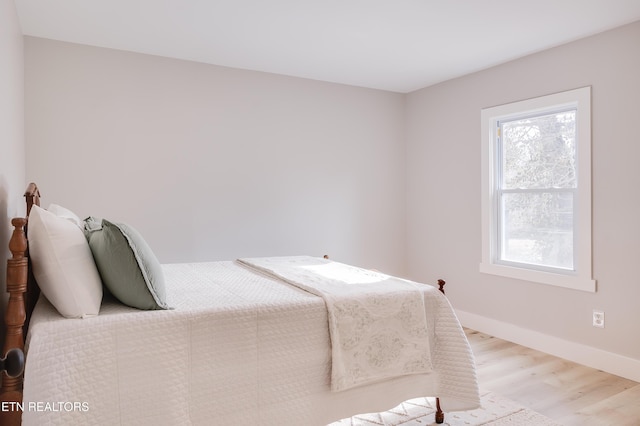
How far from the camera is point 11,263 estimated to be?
4.85 ft

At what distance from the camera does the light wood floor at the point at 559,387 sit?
99.7 inches

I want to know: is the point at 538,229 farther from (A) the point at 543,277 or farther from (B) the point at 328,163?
(B) the point at 328,163

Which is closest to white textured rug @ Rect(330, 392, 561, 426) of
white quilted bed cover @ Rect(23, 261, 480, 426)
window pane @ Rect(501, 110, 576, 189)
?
white quilted bed cover @ Rect(23, 261, 480, 426)

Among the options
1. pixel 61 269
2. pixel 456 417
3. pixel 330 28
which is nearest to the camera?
pixel 61 269

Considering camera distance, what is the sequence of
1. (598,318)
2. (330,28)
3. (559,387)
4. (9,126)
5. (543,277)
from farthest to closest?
(543,277) → (598,318) → (330,28) → (559,387) → (9,126)

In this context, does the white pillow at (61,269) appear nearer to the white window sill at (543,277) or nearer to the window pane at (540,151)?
the white window sill at (543,277)

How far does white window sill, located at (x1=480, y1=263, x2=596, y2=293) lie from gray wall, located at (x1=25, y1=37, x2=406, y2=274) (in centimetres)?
122

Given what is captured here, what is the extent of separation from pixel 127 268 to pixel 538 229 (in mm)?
3349

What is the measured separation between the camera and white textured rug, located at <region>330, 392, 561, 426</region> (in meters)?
2.40

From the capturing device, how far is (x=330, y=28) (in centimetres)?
310

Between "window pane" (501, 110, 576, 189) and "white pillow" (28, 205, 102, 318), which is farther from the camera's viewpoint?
"window pane" (501, 110, 576, 189)

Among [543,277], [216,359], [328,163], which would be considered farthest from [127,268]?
[543,277]

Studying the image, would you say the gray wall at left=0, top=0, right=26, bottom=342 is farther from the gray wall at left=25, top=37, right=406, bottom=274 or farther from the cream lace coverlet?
the cream lace coverlet

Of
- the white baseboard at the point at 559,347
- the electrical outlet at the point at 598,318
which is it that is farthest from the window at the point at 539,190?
the white baseboard at the point at 559,347
